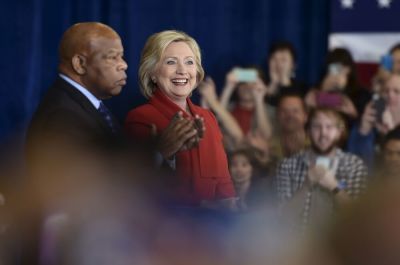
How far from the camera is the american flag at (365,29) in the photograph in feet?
14.3

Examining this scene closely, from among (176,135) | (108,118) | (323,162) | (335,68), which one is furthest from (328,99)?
(176,135)

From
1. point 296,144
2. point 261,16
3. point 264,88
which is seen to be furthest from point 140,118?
point 261,16

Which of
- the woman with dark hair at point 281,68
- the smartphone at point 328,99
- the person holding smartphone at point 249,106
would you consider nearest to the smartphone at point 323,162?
the person holding smartphone at point 249,106

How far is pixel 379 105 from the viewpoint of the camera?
3.52m

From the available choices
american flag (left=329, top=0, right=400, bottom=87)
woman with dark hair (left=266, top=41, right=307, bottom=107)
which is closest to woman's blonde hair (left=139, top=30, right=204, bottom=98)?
woman with dark hair (left=266, top=41, right=307, bottom=107)

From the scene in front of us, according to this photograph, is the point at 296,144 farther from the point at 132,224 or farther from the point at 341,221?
the point at 341,221

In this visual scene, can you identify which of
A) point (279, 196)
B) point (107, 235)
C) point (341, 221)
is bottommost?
point (279, 196)

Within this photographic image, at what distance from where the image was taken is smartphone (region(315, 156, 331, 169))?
9.50 feet

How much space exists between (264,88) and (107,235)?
202cm

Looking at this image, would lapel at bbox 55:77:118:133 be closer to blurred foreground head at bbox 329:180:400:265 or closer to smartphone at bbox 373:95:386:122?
blurred foreground head at bbox 329:180:400:265

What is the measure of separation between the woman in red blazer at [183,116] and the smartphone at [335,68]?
7.38 ft

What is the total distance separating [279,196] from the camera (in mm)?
3002

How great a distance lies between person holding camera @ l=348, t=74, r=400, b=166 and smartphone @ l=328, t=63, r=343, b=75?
0.88 feet

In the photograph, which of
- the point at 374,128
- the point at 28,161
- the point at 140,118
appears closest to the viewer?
the point at 140,118
